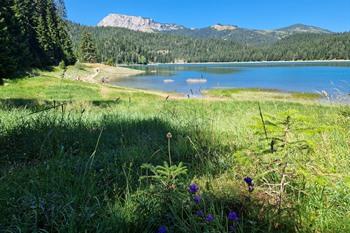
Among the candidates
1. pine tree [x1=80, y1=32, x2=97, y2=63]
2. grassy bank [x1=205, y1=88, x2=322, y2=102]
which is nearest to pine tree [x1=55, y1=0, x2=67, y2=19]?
pine tree [x1=80, y1=32, x2=97, y2=63]

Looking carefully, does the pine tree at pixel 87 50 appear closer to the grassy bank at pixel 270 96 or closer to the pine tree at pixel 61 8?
the pine tree at pixel 61 8

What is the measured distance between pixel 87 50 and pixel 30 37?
56179 mm

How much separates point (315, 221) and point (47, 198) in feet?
5.94

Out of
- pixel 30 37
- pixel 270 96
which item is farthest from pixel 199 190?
pixel 30 37

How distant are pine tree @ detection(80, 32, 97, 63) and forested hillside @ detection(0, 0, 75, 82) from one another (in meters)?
33.2

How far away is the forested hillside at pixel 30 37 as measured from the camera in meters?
33.6

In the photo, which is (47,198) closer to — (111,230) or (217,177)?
(111,230)

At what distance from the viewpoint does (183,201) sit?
240 centimetres

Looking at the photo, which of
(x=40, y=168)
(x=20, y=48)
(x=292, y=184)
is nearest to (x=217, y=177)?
(x=292, y=184)

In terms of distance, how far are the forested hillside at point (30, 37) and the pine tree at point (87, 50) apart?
33.2 meters

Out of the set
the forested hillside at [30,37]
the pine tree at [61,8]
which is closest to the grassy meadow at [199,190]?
the forested hillside at [30,37]

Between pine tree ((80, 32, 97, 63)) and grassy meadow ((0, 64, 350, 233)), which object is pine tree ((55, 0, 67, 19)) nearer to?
pine tree ((80, 32, 97, 63))

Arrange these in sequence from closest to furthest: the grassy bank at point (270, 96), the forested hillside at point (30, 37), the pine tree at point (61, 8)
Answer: the forested hillside at point (30, 37) < the grassy bank at point (270, 96) < the pine tree at point (61, 8)

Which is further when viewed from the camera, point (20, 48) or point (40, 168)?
point (20, 48)
